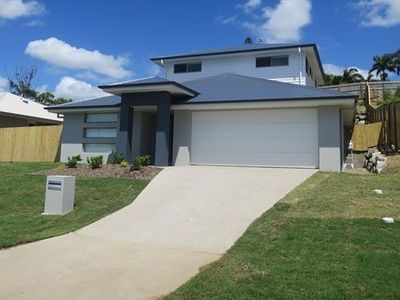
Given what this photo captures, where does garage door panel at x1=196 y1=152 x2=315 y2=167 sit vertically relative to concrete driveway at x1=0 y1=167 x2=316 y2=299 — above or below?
above

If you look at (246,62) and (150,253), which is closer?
(150,253)

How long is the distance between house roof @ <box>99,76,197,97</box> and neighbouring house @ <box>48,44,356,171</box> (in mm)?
42

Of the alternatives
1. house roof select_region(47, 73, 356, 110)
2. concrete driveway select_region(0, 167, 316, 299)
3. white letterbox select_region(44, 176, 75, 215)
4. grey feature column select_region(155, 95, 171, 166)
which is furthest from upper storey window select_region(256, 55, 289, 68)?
white letterbox select_region(44, 176, 75, 215)

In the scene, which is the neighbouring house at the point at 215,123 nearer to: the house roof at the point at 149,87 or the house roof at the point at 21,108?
the house roof at the point at 149,87

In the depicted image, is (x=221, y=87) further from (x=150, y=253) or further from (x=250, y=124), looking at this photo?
(x=150, y=253)

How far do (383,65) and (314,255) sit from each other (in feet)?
210

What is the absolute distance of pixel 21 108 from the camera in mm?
30094

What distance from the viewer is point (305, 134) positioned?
1661cm

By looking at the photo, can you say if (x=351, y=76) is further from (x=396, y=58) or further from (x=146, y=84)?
(x=146, y=84)

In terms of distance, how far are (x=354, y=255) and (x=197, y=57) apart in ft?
74.2

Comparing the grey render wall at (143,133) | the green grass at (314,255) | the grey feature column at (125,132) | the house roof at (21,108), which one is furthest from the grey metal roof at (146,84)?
the house roof at (21,108)

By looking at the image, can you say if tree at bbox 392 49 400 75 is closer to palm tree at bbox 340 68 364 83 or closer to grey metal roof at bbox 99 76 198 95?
palm tree at bbox 340 68 364 83

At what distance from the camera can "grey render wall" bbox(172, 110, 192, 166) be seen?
59.9 feet

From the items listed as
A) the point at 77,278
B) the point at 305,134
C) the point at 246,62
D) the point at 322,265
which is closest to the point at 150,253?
the point at 77,278
